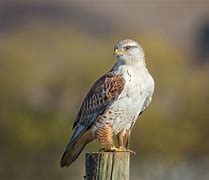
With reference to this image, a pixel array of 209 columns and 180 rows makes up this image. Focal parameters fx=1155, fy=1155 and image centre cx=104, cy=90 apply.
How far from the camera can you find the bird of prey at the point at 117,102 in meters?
11.4

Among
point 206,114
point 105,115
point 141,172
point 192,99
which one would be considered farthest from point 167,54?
point 105,115

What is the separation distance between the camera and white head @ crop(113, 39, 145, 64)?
37.9 ft

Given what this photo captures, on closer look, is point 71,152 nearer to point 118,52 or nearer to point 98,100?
point 98,100

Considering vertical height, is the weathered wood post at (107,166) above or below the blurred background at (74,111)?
below

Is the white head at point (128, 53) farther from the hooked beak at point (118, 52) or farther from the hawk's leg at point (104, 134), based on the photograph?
the hawk's leg at point (104, 134)

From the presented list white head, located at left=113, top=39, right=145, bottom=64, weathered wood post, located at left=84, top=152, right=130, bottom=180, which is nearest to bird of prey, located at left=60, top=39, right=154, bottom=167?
white head, located at left=113, top=39, right=145, bottom=64

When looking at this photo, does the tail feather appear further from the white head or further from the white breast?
the white head

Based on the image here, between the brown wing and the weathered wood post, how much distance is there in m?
2.16

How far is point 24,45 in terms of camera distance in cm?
4462

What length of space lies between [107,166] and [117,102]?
2456mm

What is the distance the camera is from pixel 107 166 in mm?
9133

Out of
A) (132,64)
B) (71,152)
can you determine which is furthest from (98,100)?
(71,152)

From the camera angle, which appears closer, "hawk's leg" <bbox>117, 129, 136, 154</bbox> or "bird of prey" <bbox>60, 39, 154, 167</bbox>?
"bird of prey" <bbox>60, 39, 154, 167</bbox>

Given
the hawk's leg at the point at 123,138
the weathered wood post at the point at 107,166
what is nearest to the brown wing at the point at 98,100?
the hawk's leg at the point at 123,138
